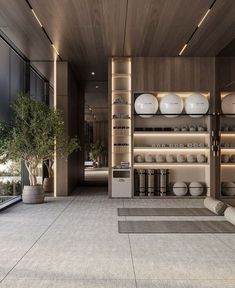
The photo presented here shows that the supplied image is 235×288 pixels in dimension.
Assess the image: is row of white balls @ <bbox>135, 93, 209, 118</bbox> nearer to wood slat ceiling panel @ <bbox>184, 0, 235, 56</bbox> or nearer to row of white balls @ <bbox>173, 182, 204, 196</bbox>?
wood slat ceiling panel @ <bbox>184, 0, 235, 56</bbox>

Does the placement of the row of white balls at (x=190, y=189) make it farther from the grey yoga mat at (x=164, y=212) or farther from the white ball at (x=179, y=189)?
the grey yoga mat at (x=164, y=212)

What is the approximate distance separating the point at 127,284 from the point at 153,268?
20.2 inches

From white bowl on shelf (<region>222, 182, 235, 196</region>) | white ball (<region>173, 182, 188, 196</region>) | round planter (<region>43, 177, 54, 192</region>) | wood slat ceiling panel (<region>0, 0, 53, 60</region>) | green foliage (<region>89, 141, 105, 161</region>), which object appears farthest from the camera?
green foliage (<region>89, 141, 105, 161</region>)

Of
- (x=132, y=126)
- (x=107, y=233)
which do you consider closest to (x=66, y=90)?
(x=132, y=126)

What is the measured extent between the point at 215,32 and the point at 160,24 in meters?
1.19

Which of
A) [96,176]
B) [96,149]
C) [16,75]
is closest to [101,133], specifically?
[96,149]

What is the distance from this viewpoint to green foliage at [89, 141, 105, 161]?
16.9m

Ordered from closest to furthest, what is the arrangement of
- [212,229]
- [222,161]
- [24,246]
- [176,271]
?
[176,271], [24,246], [212,229], [222,161]

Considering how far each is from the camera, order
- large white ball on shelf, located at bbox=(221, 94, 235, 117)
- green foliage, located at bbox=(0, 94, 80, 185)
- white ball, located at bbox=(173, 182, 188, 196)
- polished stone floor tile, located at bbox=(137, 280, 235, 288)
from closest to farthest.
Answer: polished stone floor tile, located at bbox=(137, 280, 235, 288) → green foliage, located at bbox=(0, 94, 80, 185) → large white ball on shelf, located at bbox=(221, 94, 235, 117) → white ball, located at bbox=(173, 182, 188, 196)

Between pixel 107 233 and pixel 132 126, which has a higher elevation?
pixel 132 126

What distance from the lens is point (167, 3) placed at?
5.93 m

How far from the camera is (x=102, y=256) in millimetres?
4184

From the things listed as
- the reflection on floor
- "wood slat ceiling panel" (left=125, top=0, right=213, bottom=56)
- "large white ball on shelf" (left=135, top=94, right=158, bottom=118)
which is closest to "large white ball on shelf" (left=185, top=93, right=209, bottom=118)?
"large white ball on shelf" (left=135, top=94, right=158, bottom=118)

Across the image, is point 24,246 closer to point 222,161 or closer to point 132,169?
point 132,169
